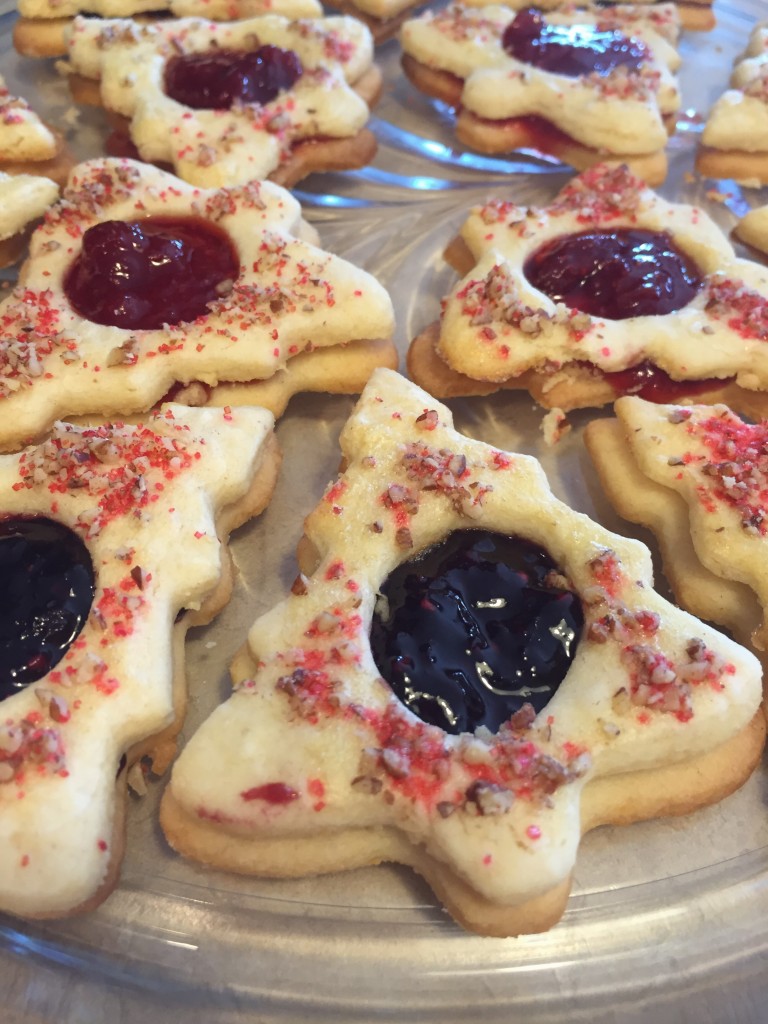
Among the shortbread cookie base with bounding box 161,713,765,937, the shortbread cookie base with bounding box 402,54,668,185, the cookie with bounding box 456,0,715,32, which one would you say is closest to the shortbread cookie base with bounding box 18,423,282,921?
the shortbread cookie base with bounding box 161,713,765,937

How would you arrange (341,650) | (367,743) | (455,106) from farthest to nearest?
(455,106)
(341,650)
(367,743)

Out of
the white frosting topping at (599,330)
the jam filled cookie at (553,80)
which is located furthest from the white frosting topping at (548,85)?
the white frosting topping at (599,330)

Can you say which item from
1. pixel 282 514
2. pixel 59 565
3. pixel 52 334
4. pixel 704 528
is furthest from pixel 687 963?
pixel 52 334

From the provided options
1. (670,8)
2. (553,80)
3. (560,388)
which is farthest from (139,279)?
(670,8)

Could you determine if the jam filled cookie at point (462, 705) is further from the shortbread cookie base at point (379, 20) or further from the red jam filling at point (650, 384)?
the shortbread cookie base at point (379, 20)

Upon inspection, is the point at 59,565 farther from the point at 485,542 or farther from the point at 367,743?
the point at 485,542

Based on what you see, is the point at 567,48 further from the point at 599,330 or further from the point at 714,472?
the point at 714,472
